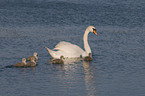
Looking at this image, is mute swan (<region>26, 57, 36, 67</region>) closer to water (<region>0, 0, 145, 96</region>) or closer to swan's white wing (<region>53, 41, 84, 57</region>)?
water (<region>0, 0, 145, 96</region>)

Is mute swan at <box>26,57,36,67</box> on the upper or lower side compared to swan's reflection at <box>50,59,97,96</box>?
upper

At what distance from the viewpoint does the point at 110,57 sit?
59.3 ft

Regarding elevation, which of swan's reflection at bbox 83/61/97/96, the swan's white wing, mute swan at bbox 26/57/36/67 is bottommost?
swan's reflection at bbox 83/61/97/96

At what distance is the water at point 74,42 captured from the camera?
43.2ft

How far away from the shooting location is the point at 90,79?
46.9 feet

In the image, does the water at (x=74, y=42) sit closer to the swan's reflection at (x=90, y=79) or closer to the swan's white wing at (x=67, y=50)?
the swan's reflection at (x=90, y=79)

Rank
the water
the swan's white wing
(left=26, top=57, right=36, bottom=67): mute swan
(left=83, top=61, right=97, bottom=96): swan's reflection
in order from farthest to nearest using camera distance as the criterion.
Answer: the swan's white wing
(left=26, top=57, right=36, bottom=67): mute swan
the water
(left=83, top=61, right=97, bottom=96): swan's reflection

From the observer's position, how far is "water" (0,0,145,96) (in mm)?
13164

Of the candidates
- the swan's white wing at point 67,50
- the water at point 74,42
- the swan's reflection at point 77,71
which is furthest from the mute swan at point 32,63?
the swan's white wing at point 67,50

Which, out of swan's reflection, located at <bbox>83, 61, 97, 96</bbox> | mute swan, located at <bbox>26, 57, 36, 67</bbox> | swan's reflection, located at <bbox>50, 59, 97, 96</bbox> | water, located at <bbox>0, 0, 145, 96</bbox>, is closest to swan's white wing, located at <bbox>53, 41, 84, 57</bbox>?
swan's reflection, located at <bbox>50, 59, 97, 96</bbox>

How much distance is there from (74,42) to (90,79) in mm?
7911

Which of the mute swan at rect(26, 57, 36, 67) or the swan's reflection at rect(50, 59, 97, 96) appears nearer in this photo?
the swan's reflection at rect(50, 59, 97, 96)

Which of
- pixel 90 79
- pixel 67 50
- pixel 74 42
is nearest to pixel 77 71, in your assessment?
pixel 90 79

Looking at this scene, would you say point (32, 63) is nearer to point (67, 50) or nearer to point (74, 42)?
point (67, 50)
